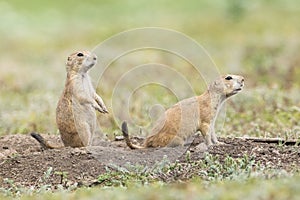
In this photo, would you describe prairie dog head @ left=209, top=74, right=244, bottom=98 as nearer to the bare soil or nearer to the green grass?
the bare soil

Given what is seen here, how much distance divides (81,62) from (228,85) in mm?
1786

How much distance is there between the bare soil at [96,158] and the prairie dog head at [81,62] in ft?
3.42

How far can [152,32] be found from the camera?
2184 cm

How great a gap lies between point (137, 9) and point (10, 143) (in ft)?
53.2

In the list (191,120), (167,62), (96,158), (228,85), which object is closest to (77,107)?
(96,158)

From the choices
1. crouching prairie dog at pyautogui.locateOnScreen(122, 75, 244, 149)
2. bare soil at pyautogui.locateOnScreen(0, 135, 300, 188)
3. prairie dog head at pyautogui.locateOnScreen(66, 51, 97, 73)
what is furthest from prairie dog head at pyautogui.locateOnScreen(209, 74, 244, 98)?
prairie dog head at pyautogui.locateOnScreen(66, 51, 97, 73)

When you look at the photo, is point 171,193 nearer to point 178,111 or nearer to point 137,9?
point 178,111

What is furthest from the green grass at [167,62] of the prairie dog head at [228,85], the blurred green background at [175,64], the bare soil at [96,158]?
the prairie dog head at [228,85]

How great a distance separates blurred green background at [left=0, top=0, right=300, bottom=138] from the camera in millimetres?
12352

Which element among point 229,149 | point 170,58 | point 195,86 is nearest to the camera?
point 229,149

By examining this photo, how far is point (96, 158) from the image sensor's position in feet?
29.5

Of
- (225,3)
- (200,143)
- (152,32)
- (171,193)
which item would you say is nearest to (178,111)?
(200,143)

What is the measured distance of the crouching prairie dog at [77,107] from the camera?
32.1 ft

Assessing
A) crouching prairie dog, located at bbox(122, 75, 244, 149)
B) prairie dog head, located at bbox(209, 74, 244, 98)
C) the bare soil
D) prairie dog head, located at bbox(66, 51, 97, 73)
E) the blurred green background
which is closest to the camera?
the bare soil
